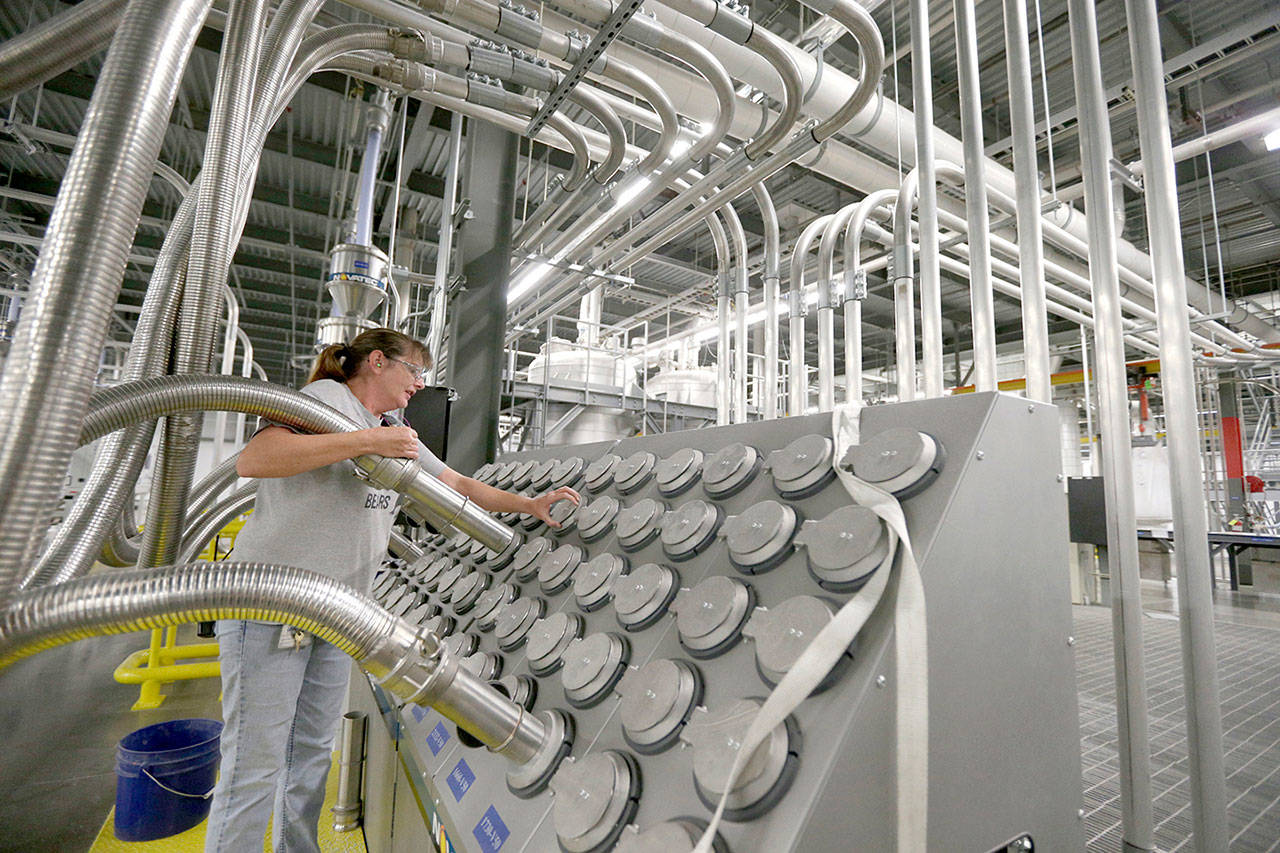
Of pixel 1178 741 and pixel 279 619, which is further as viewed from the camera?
pixel 1178 741

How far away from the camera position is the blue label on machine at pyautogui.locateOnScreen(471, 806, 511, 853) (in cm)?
76

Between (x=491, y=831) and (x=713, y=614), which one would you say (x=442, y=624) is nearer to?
(x=491, y=831)

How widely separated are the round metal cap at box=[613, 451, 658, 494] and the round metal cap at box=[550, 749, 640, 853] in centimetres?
59

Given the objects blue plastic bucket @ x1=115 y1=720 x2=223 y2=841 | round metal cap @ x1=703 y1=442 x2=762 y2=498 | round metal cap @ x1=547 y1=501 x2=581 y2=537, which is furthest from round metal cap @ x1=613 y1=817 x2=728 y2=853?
blue plastic bucket @ x1=115 y1=720 x2=223 y2=841

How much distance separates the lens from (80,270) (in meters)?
0.53

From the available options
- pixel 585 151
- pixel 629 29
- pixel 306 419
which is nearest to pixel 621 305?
pixel 585 151

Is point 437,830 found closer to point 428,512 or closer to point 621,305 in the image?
point 428,512

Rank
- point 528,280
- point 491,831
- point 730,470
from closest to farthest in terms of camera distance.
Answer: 1. point 491,831
2. point 730,470
3. point 528,280

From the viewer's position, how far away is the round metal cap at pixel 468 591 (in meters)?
1.37

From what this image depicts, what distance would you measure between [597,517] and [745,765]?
0.70 metres

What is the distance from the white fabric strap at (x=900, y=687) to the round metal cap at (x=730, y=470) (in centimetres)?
35

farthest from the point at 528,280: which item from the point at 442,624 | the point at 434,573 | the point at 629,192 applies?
the point at 442,624

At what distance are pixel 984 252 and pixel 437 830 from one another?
4.81 feet

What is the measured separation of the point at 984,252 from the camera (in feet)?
3.93
